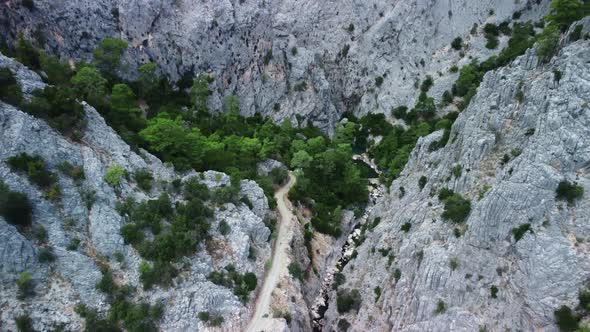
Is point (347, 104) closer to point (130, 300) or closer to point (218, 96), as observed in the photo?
point (218, 96)

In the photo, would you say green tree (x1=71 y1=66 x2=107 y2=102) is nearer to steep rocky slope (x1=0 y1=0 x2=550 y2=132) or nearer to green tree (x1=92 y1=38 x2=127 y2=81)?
green tree (x1=92 y1=38 x2=127 y2=81)

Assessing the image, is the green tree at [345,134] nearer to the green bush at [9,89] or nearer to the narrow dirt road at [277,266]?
the narrow dirt road at [277,266]

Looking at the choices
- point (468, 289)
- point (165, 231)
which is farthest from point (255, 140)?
point (468, 289)

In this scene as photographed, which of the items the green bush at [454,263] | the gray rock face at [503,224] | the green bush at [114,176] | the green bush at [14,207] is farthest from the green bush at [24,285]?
the green bush at [454,263]

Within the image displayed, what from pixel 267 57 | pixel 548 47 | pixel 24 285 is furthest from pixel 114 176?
pixel 267 57

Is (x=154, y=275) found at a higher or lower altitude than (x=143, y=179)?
lower

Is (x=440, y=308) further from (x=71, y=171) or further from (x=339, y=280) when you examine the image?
(x=71, y=171)
